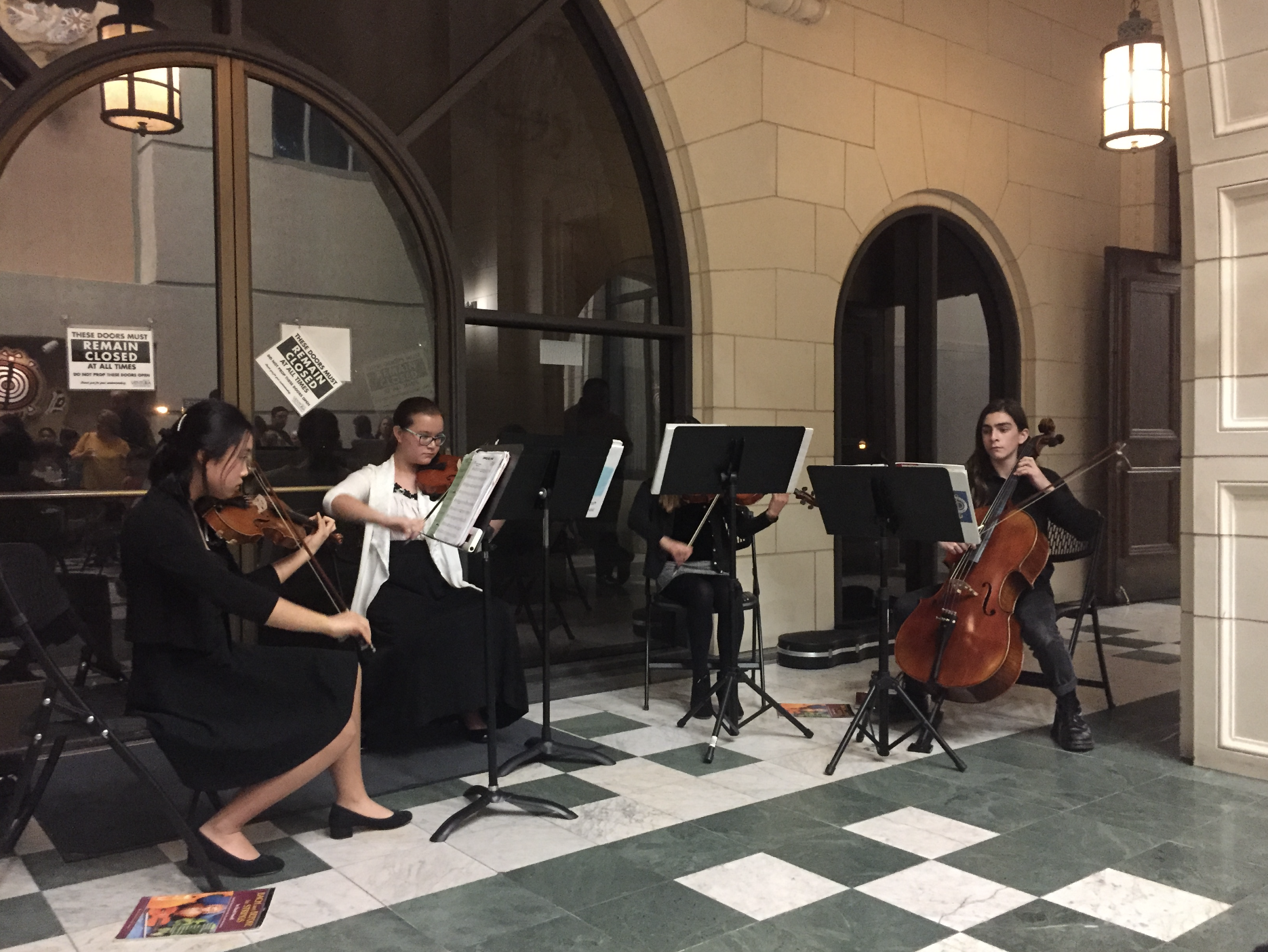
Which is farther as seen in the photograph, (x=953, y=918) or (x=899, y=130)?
(x=899, y=130)

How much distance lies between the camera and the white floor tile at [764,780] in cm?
322

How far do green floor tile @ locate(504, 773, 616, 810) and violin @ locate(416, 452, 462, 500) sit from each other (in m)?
1.04

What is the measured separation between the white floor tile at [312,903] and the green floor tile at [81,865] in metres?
0.44

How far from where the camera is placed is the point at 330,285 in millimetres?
4016

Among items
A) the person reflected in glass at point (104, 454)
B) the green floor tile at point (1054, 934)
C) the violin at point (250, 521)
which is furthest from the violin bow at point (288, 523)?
the green floor tile at point (1054, 934)

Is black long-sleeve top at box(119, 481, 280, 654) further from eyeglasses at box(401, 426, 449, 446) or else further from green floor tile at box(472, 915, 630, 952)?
eyeglasses at box(401, 426, 449, 446)

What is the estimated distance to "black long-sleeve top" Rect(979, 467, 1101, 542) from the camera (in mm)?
3828

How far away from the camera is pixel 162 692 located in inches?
99.8

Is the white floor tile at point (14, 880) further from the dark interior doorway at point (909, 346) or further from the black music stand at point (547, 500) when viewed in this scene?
the dark interior doorway at point (909, 346)

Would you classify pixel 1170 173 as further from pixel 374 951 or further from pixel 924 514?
pixel 374 951

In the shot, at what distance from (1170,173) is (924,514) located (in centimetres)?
517

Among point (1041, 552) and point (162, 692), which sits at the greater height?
point (1041, 552)

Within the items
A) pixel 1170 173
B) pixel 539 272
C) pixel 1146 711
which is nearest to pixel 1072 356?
pixel 1170 173

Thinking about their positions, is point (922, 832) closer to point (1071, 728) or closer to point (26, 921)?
point (1071, 728)
